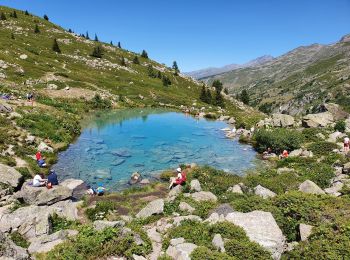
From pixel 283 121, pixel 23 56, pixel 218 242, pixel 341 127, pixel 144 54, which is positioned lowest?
pixel 218 242

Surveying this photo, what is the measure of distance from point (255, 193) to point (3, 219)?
17.0 meters

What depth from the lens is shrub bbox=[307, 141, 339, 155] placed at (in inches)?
Result: 1453

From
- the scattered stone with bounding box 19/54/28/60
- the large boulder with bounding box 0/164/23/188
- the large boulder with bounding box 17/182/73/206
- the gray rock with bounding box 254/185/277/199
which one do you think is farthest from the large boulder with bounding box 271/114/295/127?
the scattered stone with bounding box 19/54/28/60

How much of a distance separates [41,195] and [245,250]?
15.3 meters

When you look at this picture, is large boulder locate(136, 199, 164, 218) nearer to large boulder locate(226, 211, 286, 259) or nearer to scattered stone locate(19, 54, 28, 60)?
large boulder locate(226, 211, 286, 259)

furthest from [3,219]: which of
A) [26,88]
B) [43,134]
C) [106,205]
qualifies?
[26,88]

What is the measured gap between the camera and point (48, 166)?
32438mm

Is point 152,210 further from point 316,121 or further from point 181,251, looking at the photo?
point 316,121

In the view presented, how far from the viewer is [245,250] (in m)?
14.2

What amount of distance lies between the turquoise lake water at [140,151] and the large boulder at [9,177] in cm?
573

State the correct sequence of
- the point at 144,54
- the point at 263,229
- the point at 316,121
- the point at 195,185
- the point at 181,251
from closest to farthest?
the point at 181,251 → the point at 263,229 → the point at 195,185 → the point at 316,121 → the point at 144,54

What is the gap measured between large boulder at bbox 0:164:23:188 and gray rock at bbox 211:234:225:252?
1690cm

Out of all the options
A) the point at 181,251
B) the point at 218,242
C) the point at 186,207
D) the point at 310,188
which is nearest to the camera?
the point at 181,251

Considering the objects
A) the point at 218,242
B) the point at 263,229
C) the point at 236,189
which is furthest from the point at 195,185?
the point at 218,242
